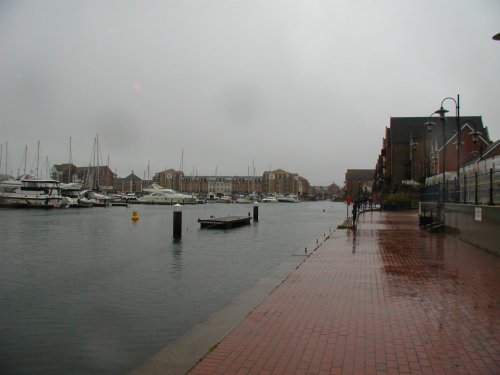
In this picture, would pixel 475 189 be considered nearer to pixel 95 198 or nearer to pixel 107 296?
pixel 107 296

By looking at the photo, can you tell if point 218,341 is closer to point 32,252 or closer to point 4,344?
point 4,344

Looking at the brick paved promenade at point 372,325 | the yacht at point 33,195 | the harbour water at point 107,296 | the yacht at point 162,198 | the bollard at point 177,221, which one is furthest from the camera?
the yacht at point 162,198

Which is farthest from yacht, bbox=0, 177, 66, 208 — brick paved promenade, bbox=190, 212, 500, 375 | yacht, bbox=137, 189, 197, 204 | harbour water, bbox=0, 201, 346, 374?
brick paved promenade, bbox=190, 212, 500, 375

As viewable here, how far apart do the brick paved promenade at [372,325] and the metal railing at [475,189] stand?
3.99 m

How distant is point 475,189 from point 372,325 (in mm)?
13169

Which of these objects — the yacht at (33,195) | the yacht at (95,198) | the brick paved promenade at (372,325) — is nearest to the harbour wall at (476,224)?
the brick paved promenade at (372,325)

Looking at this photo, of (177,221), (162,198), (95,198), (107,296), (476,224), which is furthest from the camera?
(162,198)

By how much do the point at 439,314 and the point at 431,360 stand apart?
2.21m

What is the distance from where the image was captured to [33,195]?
224ft

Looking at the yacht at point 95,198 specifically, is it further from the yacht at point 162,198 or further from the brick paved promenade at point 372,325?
the brick paved promenade at point 372,325

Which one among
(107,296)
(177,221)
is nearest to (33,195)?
(177,221)

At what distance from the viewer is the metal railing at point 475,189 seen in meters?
15.3

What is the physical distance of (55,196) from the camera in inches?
2756

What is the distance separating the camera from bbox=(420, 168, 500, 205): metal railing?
50.3ft
